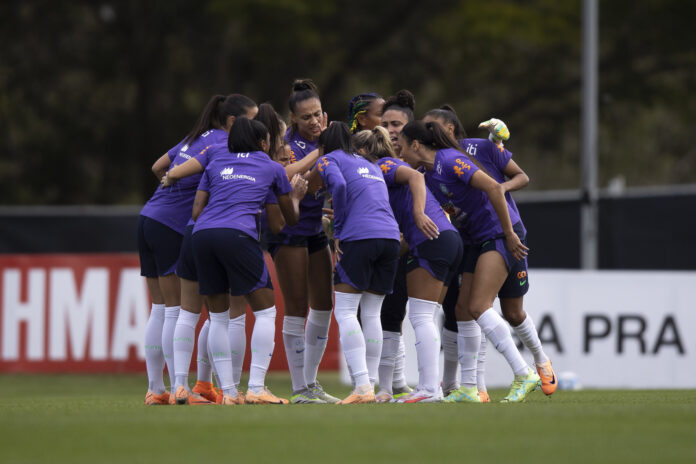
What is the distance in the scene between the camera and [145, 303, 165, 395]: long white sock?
8.13 meters

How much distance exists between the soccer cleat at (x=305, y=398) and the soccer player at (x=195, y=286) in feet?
1.45

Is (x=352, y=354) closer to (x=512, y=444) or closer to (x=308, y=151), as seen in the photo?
(x=308, y=151)

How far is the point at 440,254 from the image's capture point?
7754 mm

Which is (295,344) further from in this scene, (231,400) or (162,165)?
(162,165)

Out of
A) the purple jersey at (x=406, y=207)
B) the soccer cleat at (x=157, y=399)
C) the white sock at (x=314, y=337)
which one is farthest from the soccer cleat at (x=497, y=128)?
the soccer cleat at (x=157, y=399)

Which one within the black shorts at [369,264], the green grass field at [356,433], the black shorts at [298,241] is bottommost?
the green grass field at [356,433]

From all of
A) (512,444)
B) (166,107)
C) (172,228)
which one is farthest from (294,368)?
(166,107)

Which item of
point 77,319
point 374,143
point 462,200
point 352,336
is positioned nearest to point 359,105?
point 374,143

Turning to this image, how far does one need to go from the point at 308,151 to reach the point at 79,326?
657 cm

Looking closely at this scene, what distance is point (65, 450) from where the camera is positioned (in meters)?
5.02

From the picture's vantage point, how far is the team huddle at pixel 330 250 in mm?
7570

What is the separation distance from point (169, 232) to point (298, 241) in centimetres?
91

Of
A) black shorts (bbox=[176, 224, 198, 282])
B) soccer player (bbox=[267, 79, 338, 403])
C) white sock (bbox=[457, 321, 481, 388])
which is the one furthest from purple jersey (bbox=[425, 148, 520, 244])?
black shorts (bbox=[176, 224, 198, 282])

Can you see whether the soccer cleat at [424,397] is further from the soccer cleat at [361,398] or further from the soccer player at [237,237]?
the soccer player at [237,237]
